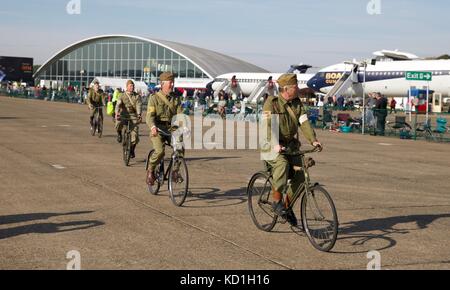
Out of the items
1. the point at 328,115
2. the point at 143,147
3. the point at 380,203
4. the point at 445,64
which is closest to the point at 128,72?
the point at 445,64

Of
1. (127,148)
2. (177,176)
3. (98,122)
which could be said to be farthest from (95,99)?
(177,176)

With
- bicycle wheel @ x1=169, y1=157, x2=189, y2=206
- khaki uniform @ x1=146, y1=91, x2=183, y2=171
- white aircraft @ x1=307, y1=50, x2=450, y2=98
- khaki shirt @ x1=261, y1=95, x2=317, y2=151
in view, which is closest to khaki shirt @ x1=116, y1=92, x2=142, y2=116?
khaki uniform @ x1=146, y1=91, x2=183, y2=171

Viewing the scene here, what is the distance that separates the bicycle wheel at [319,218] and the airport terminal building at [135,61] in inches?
3314

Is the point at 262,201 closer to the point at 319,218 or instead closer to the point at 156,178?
the point at 319,218

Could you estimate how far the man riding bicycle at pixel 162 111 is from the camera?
1002cm

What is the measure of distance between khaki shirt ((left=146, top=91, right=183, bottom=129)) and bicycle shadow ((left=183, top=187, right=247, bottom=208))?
51.9 inches

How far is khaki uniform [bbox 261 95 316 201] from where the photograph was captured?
24.5 ft

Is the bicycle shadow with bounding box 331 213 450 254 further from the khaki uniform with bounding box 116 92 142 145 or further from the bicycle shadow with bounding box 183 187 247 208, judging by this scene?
the khaki uniform with bounding box 116 92 142 145

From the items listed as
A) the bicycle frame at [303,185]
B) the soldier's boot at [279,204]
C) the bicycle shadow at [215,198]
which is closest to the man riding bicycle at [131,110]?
the bicycle shadow at [215,198]

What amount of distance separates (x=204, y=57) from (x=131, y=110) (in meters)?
86.3

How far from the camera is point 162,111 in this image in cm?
1017

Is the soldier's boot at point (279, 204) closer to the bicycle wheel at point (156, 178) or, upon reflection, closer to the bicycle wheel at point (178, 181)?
the bicycle wheel at point (178, 181)
